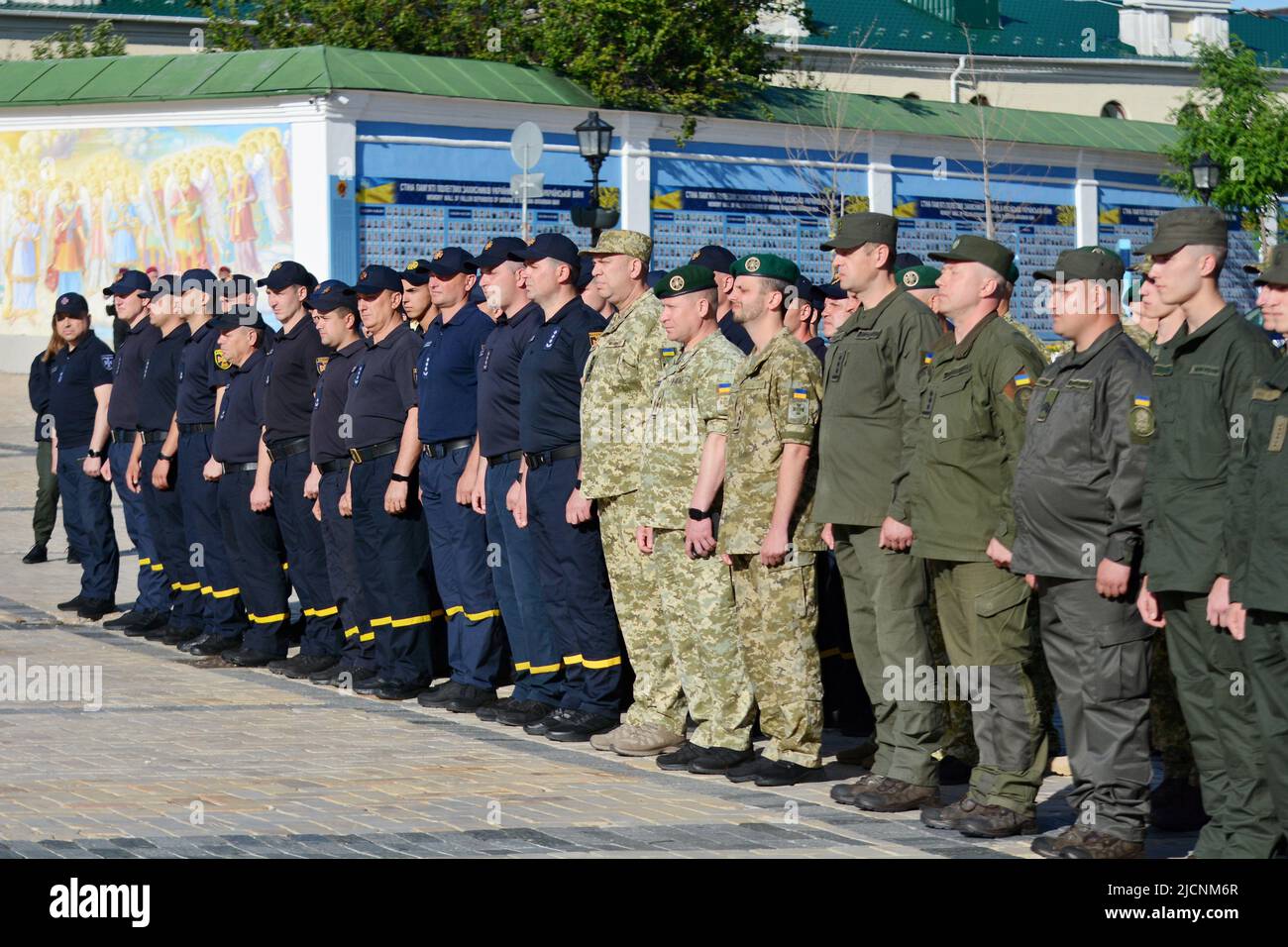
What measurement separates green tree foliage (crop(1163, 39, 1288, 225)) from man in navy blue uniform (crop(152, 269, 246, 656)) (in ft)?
91.2

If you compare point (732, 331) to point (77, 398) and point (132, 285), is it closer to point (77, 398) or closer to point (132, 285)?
point (132, 285)

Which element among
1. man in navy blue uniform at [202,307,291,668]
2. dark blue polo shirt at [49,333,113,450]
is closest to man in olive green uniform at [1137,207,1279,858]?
man in navy blue uniform at [202,307,291,668]

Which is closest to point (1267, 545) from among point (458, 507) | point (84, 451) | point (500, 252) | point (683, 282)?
point (683, 282)

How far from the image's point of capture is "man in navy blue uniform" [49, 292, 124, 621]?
14.5 meters

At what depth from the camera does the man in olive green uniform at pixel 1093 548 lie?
7.35m

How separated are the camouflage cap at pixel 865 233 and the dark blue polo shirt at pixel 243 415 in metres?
4.99

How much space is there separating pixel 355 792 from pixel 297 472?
4140 mm

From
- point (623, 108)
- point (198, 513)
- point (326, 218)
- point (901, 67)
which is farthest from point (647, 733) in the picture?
point (901, 67)

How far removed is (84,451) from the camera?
591 inches

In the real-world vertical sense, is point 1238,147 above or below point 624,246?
above

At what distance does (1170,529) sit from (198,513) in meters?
7.77

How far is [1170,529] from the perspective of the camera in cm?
705

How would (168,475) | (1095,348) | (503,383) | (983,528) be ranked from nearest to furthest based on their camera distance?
(1095,348), (983,528), (503,383), (168,475)

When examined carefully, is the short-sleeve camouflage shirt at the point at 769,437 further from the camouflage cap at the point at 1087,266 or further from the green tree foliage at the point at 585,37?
the green tree foliage at the point at 585,37
